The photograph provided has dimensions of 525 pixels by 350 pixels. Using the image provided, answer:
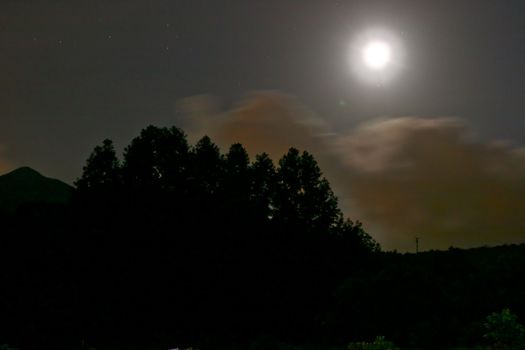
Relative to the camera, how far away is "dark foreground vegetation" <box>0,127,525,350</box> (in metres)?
50.2

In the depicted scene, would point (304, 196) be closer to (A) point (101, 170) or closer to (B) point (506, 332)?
(A) point (101, 170)

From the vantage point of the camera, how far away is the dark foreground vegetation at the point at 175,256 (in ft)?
165

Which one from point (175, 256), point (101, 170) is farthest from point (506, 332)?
point (101, 170)

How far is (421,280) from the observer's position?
3238cm

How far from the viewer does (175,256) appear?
5588cm

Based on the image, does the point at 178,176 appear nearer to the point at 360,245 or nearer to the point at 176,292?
the point at 176,292

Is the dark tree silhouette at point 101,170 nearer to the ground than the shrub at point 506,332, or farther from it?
farther from it

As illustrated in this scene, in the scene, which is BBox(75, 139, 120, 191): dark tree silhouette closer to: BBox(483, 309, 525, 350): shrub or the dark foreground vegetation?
the dark foreground vegetation

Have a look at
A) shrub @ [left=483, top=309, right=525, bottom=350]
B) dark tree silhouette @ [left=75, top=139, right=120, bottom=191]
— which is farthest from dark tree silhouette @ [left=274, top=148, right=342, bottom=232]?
shrub @ [left=483, top=309, right=525, bottom=350]

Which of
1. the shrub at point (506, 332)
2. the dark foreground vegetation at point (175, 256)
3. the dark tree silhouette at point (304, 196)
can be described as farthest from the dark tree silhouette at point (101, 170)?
the shrub at point (506, 332)

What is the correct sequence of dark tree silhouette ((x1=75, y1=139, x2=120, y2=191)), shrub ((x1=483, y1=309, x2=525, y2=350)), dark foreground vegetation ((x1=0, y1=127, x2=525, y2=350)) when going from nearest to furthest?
shrub ((x1=483, y1=309, x2=525, y2=350)) → dark foreground vegetation ((x1=0, y1=127, x2=525, y2=350)) → dark tree silhouette ((x1=75, y1=139, x2=120, y2=191))

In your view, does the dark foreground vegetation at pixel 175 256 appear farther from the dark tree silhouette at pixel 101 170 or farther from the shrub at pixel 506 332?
the shrub at pixel 506 332

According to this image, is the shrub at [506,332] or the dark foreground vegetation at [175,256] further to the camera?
the dark foreground vegetation at [175,256]

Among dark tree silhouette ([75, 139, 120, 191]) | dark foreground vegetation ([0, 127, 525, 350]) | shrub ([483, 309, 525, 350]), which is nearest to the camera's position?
shrub ([483, 309, 525, 350])
